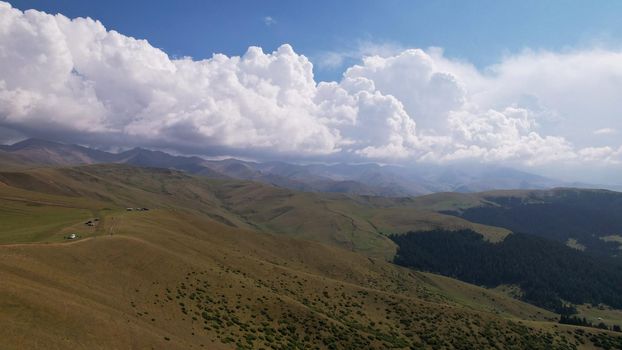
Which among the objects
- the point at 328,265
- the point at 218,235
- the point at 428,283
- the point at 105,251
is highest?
the point at 105,251

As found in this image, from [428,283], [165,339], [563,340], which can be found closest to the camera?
[165,339]

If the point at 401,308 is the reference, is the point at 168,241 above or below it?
above

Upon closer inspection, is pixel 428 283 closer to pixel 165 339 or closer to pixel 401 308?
pixel 401 308

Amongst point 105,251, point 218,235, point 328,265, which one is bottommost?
point 328,265

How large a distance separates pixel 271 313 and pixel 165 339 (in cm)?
2531

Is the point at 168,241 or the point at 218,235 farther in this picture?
the point at 218,235

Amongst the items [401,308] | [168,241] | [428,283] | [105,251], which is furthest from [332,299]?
[428,283]

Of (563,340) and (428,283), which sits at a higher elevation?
(563,340)

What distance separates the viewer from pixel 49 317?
40219mm

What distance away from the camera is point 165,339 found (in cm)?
4594

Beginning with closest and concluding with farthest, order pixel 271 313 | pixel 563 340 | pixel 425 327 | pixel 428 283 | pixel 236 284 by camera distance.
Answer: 1. pixel 271 313
2. pixel 236 284
3. pixel 425 327
4. pixel 563 340
5. pixel 428 283

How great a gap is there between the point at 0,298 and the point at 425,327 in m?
72.1

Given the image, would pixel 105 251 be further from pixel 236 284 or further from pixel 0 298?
pixel 0 298

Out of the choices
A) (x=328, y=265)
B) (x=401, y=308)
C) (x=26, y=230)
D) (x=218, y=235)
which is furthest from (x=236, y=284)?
(x=328, y=265)
